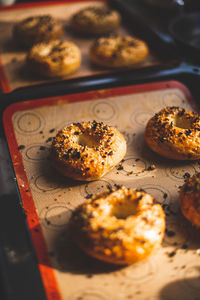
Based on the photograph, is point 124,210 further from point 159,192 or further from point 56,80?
point 56,80

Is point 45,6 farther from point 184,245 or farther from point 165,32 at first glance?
point 184,245

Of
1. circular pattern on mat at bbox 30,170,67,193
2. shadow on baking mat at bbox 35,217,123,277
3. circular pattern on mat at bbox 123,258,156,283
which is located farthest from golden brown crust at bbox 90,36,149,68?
circular pattern on mat at bbox 123,258,156,283

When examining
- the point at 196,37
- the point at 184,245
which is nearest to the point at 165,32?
the point at 196,37

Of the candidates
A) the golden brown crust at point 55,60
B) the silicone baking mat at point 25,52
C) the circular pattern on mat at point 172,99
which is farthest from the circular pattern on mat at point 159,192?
the golden brown crust at point 55,60

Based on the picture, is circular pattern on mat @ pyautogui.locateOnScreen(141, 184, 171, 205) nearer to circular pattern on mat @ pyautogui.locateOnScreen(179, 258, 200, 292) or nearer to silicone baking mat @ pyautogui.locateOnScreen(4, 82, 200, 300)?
silicone baking mat @ pyautogui.locateOnScreen(4, 82, 200, 300)

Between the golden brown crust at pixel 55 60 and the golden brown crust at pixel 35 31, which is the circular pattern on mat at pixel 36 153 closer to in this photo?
the golden brown crust at pixel 55 60
